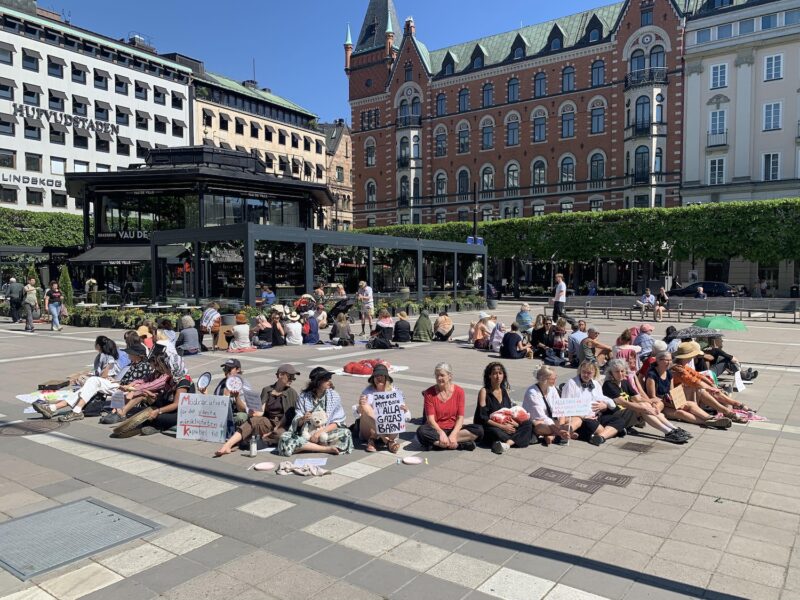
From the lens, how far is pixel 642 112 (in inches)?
1907

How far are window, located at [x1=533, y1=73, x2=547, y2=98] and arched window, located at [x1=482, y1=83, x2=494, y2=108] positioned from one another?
4332 millimetres

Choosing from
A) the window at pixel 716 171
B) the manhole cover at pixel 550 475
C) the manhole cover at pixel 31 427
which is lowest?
the manhole cover at pixel 550 475

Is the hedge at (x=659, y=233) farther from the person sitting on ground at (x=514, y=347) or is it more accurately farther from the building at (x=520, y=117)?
the person sitting on ground at (x=514, y=347)

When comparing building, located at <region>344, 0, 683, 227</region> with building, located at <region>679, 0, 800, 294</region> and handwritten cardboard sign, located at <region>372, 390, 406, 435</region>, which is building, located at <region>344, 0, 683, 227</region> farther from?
handwritten cardboard sign, located at <region>372, 390, 406, 435</region>

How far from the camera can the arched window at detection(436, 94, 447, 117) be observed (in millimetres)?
61156

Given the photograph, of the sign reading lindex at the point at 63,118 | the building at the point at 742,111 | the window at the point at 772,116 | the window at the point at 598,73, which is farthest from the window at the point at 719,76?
the sign reading lindex at the point at 63,118

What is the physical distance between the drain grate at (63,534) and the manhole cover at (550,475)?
377cm

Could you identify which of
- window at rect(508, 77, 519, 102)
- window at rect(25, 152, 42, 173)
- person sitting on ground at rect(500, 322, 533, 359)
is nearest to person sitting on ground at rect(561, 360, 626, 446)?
person sitting on ground at rect(500, 322, 533, 359)

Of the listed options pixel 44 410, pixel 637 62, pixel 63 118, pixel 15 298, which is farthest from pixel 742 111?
pixel 63 118

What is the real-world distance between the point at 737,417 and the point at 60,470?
8.76m

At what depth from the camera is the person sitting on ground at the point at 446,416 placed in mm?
7293

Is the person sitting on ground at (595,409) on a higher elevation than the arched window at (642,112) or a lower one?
lower

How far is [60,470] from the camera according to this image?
662 cm

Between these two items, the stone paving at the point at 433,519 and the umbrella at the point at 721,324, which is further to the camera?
the umbrella at the point at 721,324
